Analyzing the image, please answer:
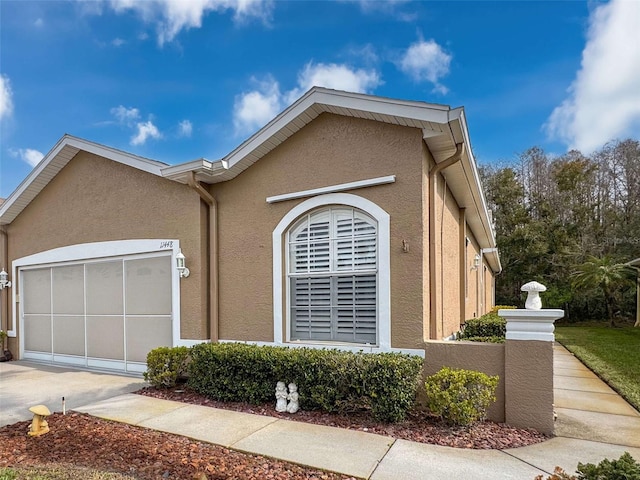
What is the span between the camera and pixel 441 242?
7.00 metres

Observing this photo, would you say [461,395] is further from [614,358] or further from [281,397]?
[614,358]

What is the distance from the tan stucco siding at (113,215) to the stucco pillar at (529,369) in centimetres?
542

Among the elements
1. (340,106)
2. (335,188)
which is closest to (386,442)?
(335,188)

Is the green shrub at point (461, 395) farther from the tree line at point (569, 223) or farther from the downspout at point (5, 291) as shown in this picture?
the tree line at point (569, 223)

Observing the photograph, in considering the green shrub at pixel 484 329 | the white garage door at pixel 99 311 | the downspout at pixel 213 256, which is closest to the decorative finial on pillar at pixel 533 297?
the green shrub at pixel 484 329

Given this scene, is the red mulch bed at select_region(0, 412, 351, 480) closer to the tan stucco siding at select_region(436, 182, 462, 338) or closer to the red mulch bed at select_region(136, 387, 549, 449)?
the red mulch bed at select_region(136, 387, 549, 449)

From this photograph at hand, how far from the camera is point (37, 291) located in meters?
11.0

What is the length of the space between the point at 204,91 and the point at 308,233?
6707 mm

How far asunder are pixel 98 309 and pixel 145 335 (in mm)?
1836

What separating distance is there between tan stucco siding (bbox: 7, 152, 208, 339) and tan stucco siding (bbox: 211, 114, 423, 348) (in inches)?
24.9

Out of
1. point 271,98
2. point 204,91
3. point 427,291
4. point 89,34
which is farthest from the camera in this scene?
point 271,98

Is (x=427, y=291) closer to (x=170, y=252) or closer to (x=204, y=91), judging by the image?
(x=170, y=252)

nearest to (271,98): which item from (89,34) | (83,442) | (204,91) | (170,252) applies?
(204,91)

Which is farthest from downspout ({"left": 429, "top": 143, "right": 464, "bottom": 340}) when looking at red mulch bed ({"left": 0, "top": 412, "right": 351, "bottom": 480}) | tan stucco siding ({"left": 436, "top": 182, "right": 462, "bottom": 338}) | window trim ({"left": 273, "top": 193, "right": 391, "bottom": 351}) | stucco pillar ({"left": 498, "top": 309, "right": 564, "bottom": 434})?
red mulch bed ({"left": 0, "top": 412, "right": 351, "bottom": 480})
